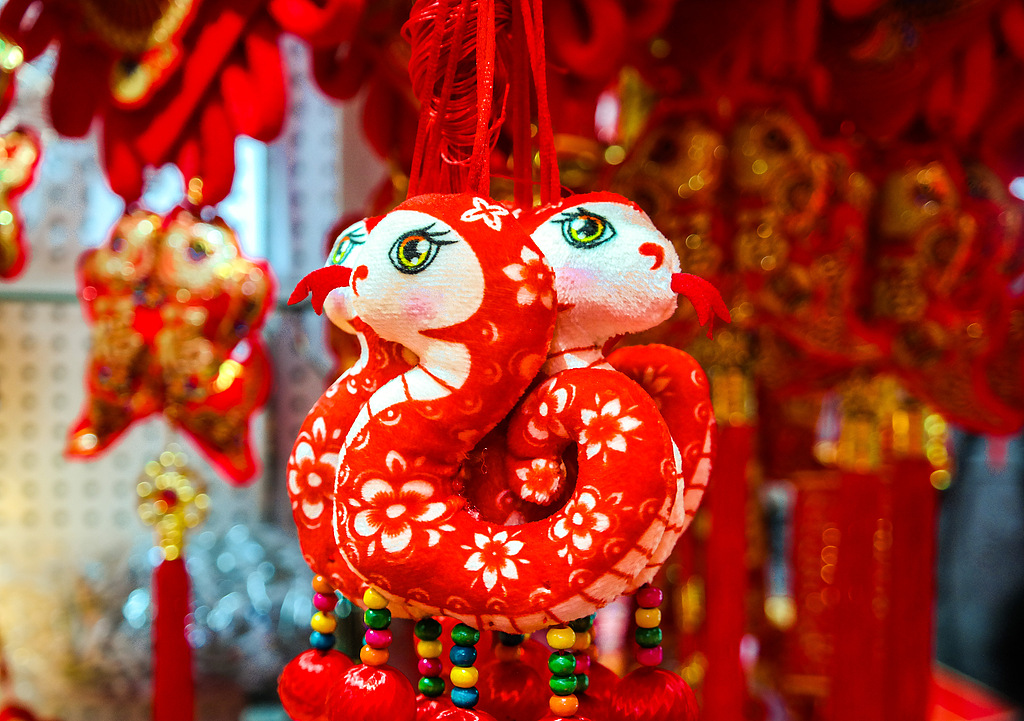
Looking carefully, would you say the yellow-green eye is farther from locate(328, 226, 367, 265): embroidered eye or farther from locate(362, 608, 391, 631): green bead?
locate(362, 608, 391, 631): green bead

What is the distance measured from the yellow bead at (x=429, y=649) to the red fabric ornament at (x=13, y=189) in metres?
0.40

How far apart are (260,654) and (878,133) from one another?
27.3 inches

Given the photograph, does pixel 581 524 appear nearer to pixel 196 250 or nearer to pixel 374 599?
pixel 374 599

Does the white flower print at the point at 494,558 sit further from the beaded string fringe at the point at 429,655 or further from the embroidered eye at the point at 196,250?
the embroidered eye at the point at 196,250

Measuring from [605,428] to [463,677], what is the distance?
96mm

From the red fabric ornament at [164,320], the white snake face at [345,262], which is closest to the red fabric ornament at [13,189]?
the red fabric ornament at [164,320]

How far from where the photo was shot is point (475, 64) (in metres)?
0.34

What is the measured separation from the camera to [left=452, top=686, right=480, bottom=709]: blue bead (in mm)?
294

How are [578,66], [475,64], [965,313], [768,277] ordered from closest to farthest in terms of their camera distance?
[475,64]
[578,66]
[768,277]
[965,313]

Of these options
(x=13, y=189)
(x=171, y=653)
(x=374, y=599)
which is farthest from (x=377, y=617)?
(x=13, y=189)

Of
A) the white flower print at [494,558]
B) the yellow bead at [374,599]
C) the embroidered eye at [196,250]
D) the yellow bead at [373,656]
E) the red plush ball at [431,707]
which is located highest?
the embroidered eye at [196,250]

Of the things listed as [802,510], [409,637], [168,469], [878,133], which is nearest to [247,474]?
[168,469]

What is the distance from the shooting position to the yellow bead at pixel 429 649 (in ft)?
1.01

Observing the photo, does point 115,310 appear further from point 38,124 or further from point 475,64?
point 38,124
